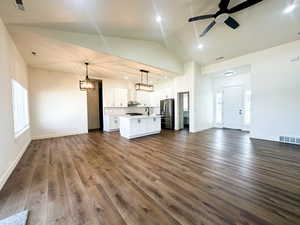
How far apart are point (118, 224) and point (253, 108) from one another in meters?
5.96

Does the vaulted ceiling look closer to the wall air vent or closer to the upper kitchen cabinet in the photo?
the wall air vent

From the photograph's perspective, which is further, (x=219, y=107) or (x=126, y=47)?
(x=219, y=107)

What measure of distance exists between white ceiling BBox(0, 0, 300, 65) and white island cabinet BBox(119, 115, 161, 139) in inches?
122

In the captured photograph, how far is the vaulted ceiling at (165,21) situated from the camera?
267 cm

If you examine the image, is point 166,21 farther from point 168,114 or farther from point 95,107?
point 95,107

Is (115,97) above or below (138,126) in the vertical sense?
above

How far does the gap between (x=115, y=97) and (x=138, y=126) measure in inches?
118

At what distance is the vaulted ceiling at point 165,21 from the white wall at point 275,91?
39 centimetres

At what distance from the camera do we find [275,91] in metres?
4.68

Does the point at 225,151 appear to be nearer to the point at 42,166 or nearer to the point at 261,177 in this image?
the point at 261,177

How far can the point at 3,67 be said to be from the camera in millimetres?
2549

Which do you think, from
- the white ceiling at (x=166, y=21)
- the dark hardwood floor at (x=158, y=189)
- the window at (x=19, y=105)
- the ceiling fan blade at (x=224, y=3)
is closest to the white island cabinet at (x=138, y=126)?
the dark hardwood floor at (x=158, y=189)

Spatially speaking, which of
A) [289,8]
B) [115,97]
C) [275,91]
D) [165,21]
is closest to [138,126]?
[115,97]

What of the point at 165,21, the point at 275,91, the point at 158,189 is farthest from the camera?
the point at 275,91
